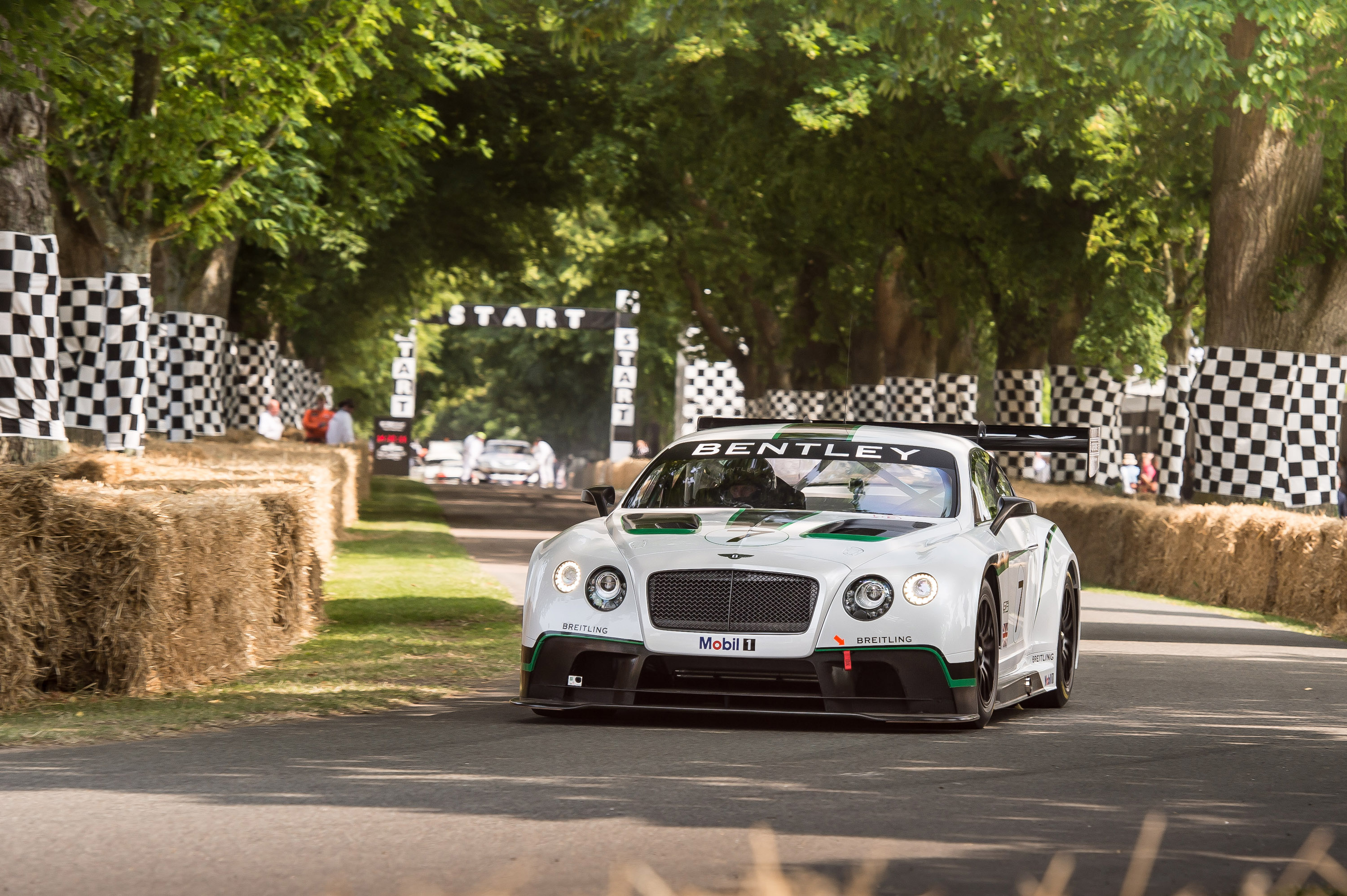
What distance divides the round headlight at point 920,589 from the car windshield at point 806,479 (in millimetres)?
1067

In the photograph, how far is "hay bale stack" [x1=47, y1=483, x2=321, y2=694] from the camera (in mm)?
10117

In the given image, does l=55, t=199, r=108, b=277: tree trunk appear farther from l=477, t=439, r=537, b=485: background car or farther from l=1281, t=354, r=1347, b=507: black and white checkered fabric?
l=477, t=439, r=537, b=485: background car

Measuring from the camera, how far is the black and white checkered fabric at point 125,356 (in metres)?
20.8

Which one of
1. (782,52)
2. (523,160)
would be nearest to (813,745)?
(782,52)

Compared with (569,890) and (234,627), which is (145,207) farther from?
(569,890)

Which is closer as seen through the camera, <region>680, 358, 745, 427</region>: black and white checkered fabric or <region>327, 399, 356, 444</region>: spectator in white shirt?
<region>327, 399, 356, 444</region>: spectator in white shirt

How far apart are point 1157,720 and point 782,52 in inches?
879

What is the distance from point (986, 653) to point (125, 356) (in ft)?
46.4

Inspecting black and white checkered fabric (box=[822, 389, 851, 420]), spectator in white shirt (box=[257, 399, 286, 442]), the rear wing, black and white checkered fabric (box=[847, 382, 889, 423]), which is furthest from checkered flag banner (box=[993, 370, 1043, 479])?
the rear wing

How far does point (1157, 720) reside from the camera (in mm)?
10242

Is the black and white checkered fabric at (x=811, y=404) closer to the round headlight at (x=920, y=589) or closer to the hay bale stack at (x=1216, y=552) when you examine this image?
the hay bale stack at (x=1216, y=552)

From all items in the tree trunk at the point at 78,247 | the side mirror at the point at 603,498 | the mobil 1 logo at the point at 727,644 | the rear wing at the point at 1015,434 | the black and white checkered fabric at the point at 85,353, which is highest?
the tree trunk at the point at 78,247

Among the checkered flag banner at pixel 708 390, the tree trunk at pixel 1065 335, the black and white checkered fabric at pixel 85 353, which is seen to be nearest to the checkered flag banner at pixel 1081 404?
the tree trunk at pixel 1065 335

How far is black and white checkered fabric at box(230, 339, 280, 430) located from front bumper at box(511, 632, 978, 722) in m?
33.7
